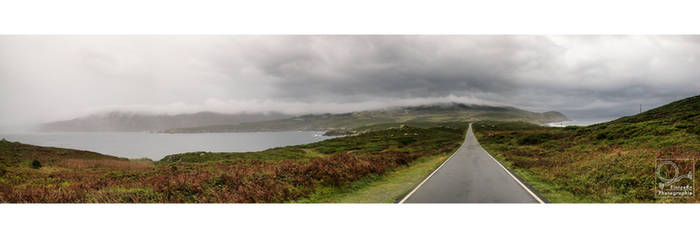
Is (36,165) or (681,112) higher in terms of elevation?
(681,112)

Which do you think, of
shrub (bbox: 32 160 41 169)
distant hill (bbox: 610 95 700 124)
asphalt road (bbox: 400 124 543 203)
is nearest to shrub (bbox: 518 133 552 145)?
distant hill (bbox: 610 95 700 124)

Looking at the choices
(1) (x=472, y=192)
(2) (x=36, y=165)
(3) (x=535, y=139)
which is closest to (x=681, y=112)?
(3) (x=535, y=139)

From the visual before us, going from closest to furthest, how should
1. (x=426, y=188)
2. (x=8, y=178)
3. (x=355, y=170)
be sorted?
1. (x=8, y=178)
2. (x=426, y=188)
3. (x=355, y=170)

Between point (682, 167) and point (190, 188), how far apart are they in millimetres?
16308

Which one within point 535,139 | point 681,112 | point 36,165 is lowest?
point 535,139

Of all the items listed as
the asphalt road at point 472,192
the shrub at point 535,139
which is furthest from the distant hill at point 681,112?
the asphalt road at point 472,192

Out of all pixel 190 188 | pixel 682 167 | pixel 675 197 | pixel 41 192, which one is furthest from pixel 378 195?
pixel 41 192

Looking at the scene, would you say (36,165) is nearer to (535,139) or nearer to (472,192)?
(472,192)

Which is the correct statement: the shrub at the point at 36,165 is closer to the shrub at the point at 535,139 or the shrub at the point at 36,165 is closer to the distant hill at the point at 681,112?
the distant hill at the point at 681,112

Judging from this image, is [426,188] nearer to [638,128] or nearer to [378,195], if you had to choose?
[378,195]

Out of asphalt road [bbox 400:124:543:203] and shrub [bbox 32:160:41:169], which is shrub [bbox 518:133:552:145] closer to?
asphalt road [bbox 400:124:543:203]

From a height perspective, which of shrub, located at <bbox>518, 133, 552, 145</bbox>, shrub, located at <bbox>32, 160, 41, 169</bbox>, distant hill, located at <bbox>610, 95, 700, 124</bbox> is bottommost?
shrub, located at <bbox>518, 133, 552, 145</bbox>

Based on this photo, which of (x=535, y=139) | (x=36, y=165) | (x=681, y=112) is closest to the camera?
(x=36, y=165)

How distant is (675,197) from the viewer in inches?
305
